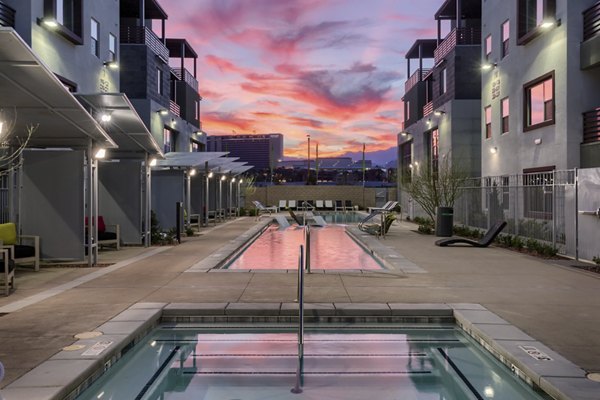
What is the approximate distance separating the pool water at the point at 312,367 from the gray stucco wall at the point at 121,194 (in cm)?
871

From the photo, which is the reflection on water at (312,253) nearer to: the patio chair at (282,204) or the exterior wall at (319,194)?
the patio chair at (282,204)

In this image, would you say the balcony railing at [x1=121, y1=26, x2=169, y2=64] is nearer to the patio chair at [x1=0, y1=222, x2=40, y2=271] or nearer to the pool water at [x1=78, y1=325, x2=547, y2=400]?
the patio chair at [x1=0, y1=222, x2=40, y2=271]

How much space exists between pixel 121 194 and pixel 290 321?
30.8 ft

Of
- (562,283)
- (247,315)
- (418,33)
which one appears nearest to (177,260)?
(247,315)

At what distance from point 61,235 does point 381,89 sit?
45607 millimetres

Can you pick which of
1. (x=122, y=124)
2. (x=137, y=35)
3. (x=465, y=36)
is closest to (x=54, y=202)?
(x=122, y=124)

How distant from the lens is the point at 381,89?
53250 millimetres

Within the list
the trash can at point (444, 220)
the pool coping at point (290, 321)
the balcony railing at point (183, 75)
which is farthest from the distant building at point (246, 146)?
the pool coping at point (290, 321)

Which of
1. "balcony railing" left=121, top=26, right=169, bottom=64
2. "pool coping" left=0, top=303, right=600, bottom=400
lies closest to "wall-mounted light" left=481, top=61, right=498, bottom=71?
"pool coping" left=0, top=303, right=600, bottom=400

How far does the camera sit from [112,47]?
2081 centimetres

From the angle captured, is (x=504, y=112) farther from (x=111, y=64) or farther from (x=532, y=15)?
(x=111, y=64)

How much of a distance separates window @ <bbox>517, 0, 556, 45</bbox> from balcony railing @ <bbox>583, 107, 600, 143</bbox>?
311cm

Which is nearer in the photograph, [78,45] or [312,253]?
[312,253]

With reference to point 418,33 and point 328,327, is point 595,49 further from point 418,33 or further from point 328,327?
point 418,33
